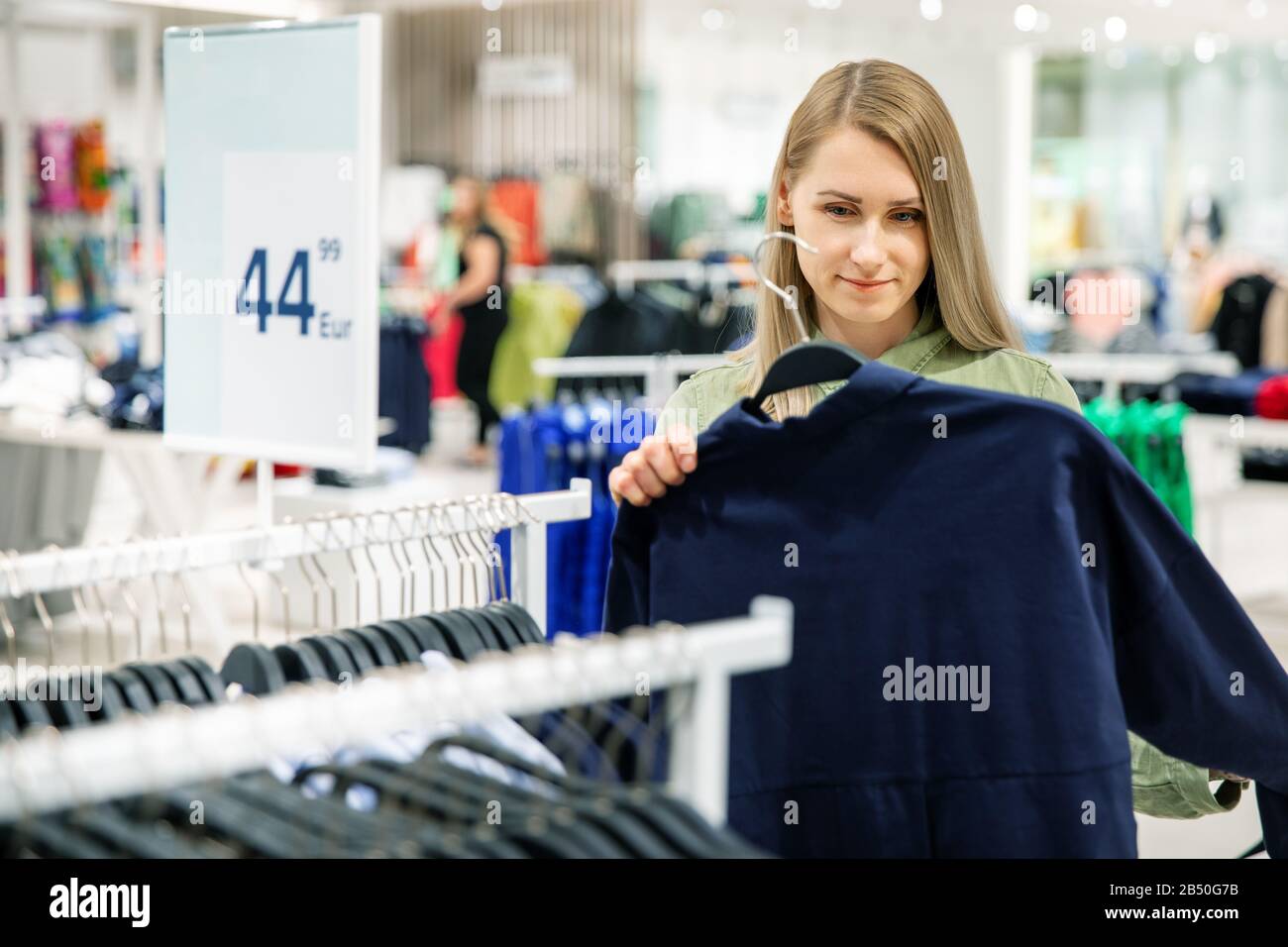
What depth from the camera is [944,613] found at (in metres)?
1.51

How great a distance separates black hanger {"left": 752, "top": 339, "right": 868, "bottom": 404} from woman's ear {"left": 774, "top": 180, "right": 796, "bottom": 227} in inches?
16.8

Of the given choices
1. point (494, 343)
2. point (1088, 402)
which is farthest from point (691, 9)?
point (1088, 402)

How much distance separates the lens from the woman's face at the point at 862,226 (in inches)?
69.4

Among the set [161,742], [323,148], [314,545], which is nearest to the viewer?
[161,742]

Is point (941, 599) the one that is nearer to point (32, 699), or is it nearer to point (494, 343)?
point (32, 699)

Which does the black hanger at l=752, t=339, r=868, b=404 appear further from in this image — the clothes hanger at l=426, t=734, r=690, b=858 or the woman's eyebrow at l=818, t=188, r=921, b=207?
the clothes hanger at l=426, t=734, r=690, b=858

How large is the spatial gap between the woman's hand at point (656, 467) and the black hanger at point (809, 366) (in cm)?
9

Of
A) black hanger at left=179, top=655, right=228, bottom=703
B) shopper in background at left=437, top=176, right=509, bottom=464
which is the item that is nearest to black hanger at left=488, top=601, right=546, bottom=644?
black hanger at left=179, top=655, right=228, bottom=703

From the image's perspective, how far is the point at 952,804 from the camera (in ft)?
4.97

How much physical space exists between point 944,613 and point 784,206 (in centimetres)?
66

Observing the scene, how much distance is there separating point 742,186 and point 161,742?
11.1 meters

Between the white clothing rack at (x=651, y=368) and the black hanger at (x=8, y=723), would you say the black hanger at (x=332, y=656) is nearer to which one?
the black hanger at (x=8, y=723)

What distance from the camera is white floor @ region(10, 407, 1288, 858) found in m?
3.72
